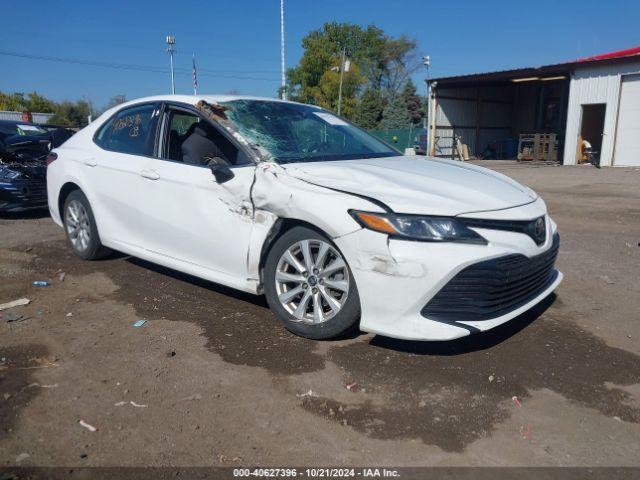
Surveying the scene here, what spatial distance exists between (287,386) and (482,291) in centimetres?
124

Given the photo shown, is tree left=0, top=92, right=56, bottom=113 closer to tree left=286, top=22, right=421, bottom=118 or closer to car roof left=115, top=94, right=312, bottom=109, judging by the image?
tree left=286, top=22, right=421, bottom=118

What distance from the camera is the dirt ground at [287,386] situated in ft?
8.07

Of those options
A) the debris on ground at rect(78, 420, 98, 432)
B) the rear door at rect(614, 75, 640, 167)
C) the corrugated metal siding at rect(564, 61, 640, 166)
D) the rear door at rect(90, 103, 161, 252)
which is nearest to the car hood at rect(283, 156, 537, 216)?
the rear door at rect(90, 103, 161, 252)

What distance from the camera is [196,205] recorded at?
4023mm

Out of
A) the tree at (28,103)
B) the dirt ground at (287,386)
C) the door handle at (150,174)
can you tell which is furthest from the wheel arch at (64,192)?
the tree at (28,103)

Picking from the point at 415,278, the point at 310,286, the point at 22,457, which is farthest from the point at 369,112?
the point at 22,457

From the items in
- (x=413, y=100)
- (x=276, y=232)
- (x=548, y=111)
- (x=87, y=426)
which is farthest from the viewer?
(x=413, y=100)

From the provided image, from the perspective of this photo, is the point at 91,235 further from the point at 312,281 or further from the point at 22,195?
the point at 22,195

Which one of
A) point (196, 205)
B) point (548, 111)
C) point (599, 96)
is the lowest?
point (196, 205)

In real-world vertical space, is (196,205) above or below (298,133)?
below

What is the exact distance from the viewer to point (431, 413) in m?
2.76

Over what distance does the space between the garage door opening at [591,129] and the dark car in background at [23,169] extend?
1972cm

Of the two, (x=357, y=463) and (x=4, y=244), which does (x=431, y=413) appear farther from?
(x=4, y=244)

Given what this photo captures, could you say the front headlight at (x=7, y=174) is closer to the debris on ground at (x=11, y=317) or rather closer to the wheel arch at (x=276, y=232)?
the debris on ground at (x=11, y=317)
